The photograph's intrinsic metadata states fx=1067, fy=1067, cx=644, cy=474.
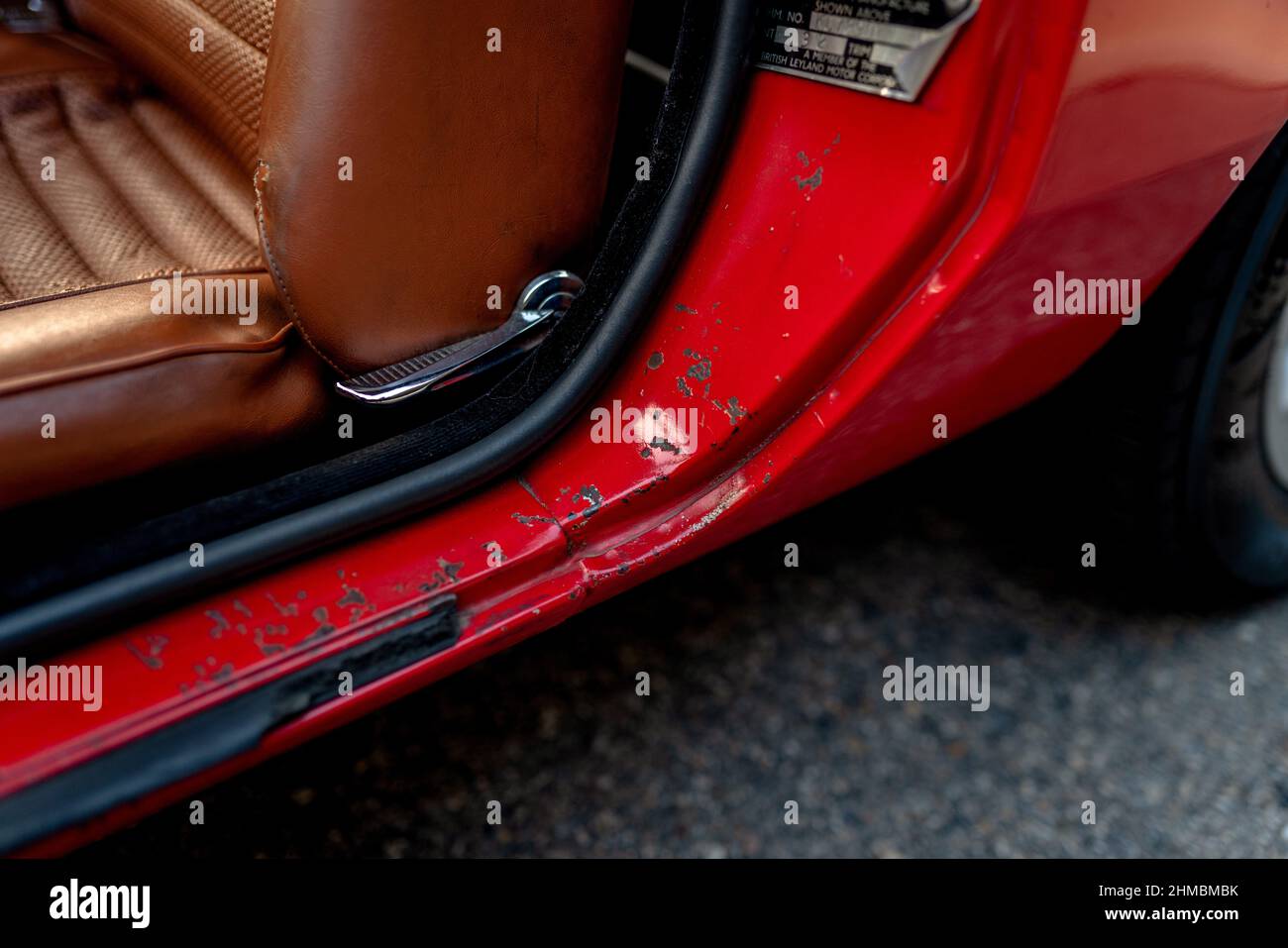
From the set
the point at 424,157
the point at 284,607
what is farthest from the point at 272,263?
the point at 284,607

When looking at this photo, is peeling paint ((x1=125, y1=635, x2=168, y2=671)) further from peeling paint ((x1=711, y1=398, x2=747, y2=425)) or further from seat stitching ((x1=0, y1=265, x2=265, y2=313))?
peeling paint ((x1=711, y1=398, x2=747, y2=425))

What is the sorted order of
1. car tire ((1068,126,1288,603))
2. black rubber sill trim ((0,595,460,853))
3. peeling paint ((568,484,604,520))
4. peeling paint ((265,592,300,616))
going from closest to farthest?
black rubber sill trim ((0,595,460,853)) → peeling paint ((265,592,300,616)) → peeling paint ((568,484,604,520)) → car tire ((1068,126,1288,603))

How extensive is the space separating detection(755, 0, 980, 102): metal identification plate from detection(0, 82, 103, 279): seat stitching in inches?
23.6

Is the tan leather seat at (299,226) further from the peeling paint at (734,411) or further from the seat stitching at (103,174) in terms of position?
the peeling paint at (734,411)

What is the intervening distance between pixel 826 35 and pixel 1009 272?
0.23 m

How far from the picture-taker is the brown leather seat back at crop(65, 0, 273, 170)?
100 centimetres

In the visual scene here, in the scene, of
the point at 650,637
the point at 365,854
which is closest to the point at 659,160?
the point at 650,637

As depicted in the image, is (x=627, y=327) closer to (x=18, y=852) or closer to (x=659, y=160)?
(x=659, y=160)

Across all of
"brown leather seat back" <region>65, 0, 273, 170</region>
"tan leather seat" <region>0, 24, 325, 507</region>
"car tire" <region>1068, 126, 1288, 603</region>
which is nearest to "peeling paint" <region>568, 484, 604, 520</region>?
"tan leather seat" <region>0, 24, 325, 507</region>

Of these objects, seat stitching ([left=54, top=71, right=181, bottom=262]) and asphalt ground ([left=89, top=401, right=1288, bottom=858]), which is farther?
asphalt ground ([left=89, top=401, right=1288, bottom=858])

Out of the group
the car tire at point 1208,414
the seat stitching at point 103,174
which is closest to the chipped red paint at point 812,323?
the car tire at point 1208,414

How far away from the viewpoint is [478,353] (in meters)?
0.93

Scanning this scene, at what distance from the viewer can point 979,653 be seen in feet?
4.42

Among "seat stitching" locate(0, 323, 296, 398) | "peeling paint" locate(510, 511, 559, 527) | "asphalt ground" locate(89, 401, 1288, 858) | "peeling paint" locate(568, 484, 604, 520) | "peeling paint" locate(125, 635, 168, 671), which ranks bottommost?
"asphalt ground" locate(89, 401, 1288, 858)
